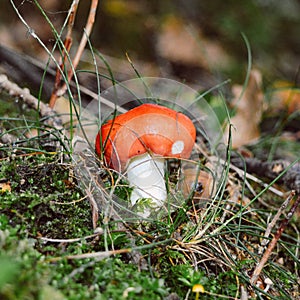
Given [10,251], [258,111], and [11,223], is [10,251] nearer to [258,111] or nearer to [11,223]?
[11,223]

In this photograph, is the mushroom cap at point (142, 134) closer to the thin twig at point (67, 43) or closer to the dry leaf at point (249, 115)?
the thin twig at point (67, 43)

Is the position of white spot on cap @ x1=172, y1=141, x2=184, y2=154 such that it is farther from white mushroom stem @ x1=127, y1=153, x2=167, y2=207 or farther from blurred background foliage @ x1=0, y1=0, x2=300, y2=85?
blurred background foliage @ x1=0, y1=0, x2=300, y2=85

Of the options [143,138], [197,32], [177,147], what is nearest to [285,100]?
[197,32]

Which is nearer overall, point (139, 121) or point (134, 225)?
point (134, 225)

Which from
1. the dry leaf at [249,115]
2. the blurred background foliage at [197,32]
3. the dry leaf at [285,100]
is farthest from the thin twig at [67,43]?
the dry leaf at [285,100]

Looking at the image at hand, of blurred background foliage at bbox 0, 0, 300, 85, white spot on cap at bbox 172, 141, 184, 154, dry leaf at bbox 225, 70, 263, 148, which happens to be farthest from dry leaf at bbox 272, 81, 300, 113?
white spot on cap at bbox 172, 141, 184, 154

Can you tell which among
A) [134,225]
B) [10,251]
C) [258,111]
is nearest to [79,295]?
[10,251]
